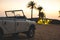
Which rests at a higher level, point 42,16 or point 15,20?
point 15,20

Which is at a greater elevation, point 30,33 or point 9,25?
point 9,25

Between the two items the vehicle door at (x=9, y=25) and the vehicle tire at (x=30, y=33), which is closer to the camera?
the vehicle door at (x=9, y=25)

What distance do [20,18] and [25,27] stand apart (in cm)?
80

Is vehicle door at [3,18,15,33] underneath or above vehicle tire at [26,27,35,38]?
above

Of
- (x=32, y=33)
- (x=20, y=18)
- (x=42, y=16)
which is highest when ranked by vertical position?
(x=20, y=18)

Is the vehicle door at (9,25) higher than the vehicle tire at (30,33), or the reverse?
the vehicle door at (9,25)

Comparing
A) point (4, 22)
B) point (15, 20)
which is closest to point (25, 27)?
point (15, 20)

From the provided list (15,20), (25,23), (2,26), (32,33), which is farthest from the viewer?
(32,33)

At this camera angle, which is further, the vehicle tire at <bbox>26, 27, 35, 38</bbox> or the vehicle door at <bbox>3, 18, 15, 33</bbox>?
the vehicle tire at <bbox>26, 27, 35, 38</bbox>

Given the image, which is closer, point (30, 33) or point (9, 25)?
point (9, 25)

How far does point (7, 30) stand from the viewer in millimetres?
18172

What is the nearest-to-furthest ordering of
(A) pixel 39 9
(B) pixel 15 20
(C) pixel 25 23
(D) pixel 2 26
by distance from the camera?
1. (D) pixel 2 26
2. (B) pixel 15 20
3. (C) pixel 25 23
4. (A) pixel 39 9

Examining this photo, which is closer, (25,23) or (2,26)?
(2,26)

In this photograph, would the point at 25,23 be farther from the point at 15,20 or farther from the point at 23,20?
the point at 15,20
